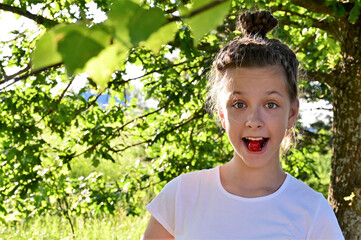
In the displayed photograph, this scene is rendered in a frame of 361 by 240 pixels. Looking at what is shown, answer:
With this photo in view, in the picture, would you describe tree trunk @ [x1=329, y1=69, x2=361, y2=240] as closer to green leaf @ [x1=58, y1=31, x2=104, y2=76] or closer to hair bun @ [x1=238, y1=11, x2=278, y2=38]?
hair bun @ [x1=238, y1=11, x2=278, y2=38]

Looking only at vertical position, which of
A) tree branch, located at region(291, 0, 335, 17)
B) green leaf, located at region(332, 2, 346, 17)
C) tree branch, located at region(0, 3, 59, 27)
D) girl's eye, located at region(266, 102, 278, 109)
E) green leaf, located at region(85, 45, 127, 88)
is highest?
tree branch, located at region(0, 3, 59, 27)

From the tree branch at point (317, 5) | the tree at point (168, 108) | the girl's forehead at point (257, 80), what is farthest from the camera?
the tree at point (168, 108)

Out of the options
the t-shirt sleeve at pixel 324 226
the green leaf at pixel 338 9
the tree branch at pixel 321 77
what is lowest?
the t-shirt sleeve at pixel 324 226

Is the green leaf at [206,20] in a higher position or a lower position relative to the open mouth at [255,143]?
lower

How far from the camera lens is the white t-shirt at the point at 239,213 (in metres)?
1.64

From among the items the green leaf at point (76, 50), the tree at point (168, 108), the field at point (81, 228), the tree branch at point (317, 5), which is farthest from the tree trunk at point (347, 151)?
the green leaf at point (76, 50)

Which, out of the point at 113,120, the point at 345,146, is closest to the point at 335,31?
the point at 345,146

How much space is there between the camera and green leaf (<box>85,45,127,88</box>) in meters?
0.41

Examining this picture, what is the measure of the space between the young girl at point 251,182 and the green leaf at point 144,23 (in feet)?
4.00

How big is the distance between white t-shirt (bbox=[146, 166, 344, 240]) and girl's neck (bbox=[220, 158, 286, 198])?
3 cm

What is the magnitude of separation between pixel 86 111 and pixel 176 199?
2.79 metres

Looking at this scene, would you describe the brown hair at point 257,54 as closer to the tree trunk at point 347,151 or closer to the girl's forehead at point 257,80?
the girl's forehead at point 257,80

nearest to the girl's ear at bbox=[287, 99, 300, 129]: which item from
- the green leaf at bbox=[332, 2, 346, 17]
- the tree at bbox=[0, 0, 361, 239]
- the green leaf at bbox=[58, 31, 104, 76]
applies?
the tree at bbox=[0, 0, 361, 239]

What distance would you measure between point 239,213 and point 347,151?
2.33 meters
